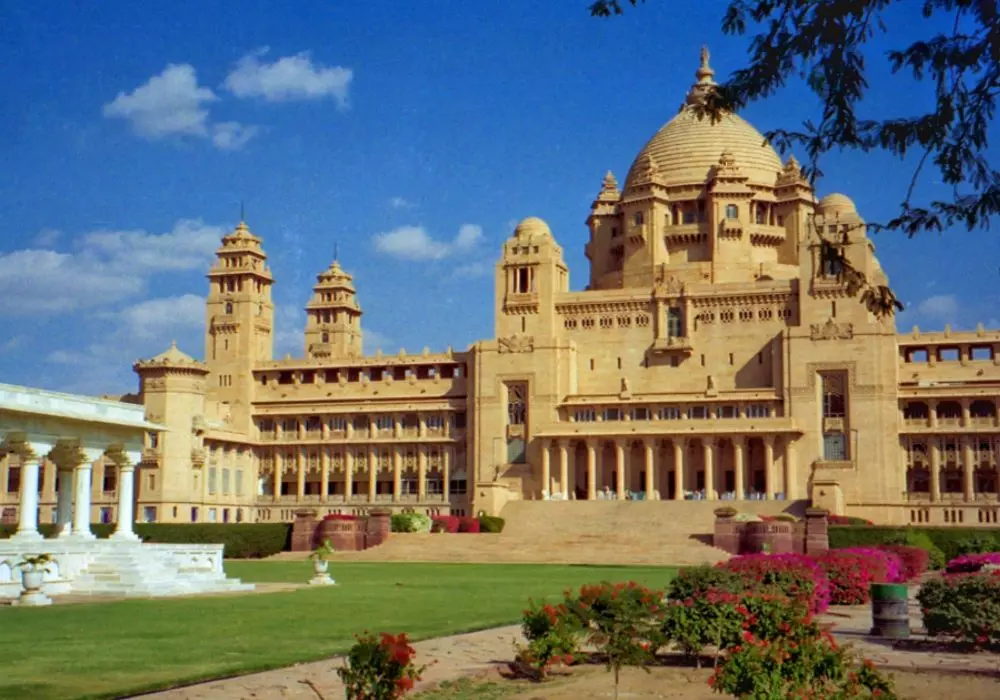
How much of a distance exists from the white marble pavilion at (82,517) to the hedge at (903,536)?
2707cm

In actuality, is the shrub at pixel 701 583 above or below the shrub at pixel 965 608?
above

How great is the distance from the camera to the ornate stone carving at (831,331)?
78562 millimetres

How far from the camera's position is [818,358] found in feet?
258

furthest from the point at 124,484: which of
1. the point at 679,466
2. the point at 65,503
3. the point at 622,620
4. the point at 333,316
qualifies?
the point at 333,316

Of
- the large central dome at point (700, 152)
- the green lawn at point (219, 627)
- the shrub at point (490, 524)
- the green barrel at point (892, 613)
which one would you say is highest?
the large central dome at point (700, 152)

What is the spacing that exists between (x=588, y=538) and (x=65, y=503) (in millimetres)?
28429

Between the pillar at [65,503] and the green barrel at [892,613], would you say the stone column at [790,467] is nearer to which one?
the pillar at [65,503]

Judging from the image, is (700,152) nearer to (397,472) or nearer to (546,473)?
(546,473)

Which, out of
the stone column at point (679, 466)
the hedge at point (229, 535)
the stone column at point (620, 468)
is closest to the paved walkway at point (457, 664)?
the hedge at point (229, 535)

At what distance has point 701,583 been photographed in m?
19.1

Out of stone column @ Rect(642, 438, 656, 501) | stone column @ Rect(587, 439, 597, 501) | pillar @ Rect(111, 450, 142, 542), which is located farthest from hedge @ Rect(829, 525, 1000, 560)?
pillar @ Rect(111, 450, 142, 542)

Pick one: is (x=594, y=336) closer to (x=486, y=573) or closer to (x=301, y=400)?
(x=301, y=400)

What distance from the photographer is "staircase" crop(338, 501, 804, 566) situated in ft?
189

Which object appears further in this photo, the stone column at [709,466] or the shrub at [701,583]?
the stone column at [709,466]
